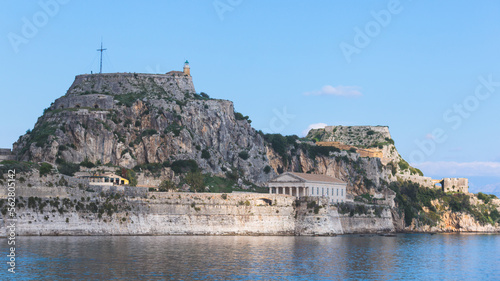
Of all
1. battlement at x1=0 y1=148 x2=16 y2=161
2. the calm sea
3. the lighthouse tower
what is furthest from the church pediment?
battlement at x1=0 y1=148 x2=16 y2=161

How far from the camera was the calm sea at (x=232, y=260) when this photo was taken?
2135 inches

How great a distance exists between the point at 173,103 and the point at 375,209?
123 ft

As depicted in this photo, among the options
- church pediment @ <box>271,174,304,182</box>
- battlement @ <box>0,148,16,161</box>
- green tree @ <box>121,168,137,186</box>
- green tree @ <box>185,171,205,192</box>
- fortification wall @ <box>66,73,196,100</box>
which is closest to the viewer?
green tree @ <box>121,168,137,186</box>

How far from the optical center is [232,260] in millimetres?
63375

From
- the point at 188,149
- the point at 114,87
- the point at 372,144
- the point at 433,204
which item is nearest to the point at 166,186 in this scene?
the point at 188,149

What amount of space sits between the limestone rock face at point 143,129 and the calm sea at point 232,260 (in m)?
29.7

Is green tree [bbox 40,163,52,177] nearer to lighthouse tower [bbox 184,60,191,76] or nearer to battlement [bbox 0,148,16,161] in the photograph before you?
battlement [bbox 0,148,16,161]

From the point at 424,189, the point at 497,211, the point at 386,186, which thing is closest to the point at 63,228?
the point at 386,186

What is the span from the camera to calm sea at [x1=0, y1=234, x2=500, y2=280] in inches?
2135

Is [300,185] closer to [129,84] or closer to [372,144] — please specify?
[129,84]

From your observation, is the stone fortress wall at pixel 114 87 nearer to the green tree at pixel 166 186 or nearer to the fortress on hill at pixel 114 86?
the fortress on hill at pixel 114 86

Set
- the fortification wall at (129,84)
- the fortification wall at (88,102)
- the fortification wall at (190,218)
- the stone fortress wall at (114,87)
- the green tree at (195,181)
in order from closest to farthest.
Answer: the fortification wall at (190,218) → the green tree at (195,181) → the fortification wall at (88,102) → the stone fortress wall at (114,87) → the fortification wall at (129,84)

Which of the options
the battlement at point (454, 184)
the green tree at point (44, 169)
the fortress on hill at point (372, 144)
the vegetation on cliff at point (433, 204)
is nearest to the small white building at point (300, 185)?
the vegetation on cliff at point (433, 204)

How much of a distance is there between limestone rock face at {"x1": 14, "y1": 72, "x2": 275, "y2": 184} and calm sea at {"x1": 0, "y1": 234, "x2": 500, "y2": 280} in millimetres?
29679
